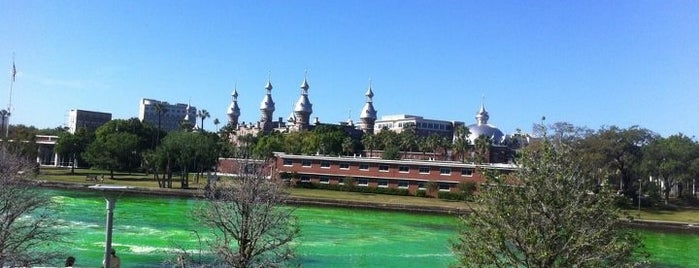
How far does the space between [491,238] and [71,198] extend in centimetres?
5688

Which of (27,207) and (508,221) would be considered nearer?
(508,221)

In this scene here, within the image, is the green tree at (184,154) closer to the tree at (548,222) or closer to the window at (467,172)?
the window at (467,172)

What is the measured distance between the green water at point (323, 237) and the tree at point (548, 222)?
14912mm

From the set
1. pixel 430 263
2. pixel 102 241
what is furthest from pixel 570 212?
pixel 102 241

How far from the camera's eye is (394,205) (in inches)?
2859

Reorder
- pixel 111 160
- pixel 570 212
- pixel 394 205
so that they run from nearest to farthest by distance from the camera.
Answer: pixel 570 212
pixel 394 205
pixel 111 160

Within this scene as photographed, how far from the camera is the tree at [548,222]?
13.4 meters

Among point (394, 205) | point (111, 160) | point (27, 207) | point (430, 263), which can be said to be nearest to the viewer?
point (27, 207)

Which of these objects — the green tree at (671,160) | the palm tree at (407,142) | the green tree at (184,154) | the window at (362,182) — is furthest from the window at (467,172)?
the palm tree at (407,142)

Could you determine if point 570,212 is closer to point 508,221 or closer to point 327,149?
point 508,221

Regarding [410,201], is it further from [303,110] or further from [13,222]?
[303,110]

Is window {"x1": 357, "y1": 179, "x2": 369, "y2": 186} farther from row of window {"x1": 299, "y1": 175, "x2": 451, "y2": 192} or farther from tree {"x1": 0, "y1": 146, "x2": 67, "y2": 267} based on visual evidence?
tree {"x1": 0, "y1": 146, "x2": 67, "y2": 267}

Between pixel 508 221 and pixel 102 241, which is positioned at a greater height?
pixel 508 221

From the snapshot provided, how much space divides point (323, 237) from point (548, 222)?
3188 cm
